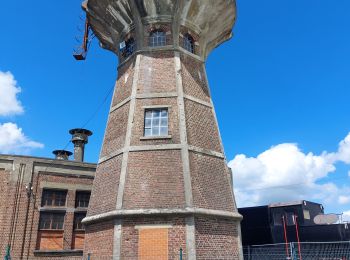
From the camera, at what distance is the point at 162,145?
13.4 meters

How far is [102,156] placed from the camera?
1497cm

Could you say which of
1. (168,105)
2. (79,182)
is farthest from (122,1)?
(79,182)

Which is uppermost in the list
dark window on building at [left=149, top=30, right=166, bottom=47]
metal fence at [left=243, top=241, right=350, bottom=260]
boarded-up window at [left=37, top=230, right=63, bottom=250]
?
dark window on building at [left=149, top=30, right=166, bottom=47]

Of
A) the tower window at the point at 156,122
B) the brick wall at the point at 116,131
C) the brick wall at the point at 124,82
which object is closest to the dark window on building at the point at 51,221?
the brick wall at the point at 116,131

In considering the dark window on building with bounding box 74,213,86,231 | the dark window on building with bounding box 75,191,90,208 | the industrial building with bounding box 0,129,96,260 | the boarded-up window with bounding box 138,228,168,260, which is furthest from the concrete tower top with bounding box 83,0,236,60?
the dark window on building with bounding box 74,213,86,231

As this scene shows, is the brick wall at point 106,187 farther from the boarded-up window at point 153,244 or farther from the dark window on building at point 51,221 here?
the dark window on building at point 51,221

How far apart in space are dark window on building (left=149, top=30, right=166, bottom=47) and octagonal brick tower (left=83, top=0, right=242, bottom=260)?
1.9 inches

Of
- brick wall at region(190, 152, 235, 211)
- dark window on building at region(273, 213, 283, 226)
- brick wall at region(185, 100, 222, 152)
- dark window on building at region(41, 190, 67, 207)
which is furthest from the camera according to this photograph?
dark window on building at region(273, 213, 283, 226)

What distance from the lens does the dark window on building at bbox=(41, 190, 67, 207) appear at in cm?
1705

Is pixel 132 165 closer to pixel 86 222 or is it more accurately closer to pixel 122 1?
pixel 86 222

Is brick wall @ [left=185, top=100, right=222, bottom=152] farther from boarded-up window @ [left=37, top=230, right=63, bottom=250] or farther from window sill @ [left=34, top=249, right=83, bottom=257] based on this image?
boarded-up window @ [left=37, top=230, right=63, bottom=250]

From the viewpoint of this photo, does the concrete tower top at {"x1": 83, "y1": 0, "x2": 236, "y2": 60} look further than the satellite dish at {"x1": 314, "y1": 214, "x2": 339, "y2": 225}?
No

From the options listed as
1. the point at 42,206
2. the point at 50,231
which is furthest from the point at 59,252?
the point at 42,206

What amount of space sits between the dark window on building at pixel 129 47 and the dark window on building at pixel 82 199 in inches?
276
